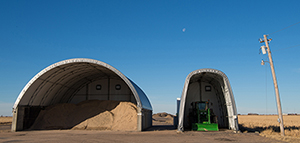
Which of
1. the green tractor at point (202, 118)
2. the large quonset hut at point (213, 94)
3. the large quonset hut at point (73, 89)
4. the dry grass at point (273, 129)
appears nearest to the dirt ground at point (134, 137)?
the dry grass at point (273, 129)

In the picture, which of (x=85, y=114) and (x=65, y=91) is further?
(x=65, y=91)

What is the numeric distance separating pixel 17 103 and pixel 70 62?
4.92m

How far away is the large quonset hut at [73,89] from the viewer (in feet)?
59.2

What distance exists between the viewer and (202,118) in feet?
63.6

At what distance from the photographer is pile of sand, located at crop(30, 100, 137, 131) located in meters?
19.6

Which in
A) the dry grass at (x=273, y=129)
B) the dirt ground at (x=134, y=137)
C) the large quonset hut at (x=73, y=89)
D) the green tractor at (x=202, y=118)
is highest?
the large quonset hut at (x=73, y=89)

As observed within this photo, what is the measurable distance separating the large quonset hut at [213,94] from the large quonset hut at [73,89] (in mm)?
A: 3967

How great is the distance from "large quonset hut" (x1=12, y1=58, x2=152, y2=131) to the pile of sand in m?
0.85

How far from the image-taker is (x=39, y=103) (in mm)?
20812

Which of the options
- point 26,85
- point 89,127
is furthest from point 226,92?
point 26,85

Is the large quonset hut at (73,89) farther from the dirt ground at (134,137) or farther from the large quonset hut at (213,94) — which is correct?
the large quonset hut at (213,94)

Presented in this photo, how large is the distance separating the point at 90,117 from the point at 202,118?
922 centimetres

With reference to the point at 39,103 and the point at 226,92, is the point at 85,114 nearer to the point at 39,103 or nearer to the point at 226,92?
the point at 39,103

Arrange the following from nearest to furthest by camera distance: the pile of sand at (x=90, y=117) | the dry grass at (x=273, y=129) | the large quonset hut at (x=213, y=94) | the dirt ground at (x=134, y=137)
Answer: the dirt ground at (x=134, y=137) → the dry grass at (x=273, y=129) → the large quonset hut at (x=213, y=94) → the pile of sand at (x=90, y=117)
